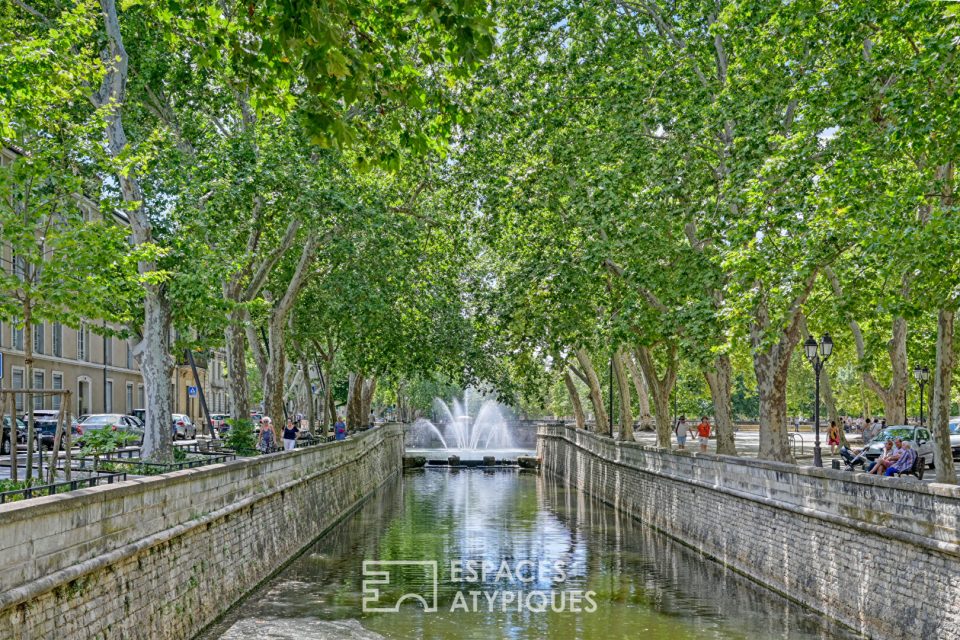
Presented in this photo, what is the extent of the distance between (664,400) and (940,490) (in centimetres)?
2542

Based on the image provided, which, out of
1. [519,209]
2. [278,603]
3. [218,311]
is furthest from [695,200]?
[278,603]

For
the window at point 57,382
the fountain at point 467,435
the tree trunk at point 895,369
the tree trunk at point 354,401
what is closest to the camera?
the tree trunk at point 895,369

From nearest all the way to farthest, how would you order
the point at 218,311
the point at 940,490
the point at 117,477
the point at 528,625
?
the point at 940,490, the point at 117,477, the point at 528,625, the point at 218,311

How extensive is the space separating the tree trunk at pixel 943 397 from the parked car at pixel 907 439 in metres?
11.3

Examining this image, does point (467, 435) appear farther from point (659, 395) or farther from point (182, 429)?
point (659, 395)

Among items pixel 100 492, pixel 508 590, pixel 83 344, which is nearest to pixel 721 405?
pixel 508 590

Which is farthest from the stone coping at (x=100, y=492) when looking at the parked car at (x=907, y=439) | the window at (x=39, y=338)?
the window at (x=39, y=338)

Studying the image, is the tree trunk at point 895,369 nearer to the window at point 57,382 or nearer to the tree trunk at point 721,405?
the tree trunk at point 721,405

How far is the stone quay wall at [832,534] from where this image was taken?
43.8ft

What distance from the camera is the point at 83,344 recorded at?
52406mm

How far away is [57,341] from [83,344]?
3.92 metres

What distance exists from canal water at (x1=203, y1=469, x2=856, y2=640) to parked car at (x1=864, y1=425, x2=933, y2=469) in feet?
23.9

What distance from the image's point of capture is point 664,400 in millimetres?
38562

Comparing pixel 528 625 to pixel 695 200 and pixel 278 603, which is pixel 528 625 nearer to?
pixel 278 603
